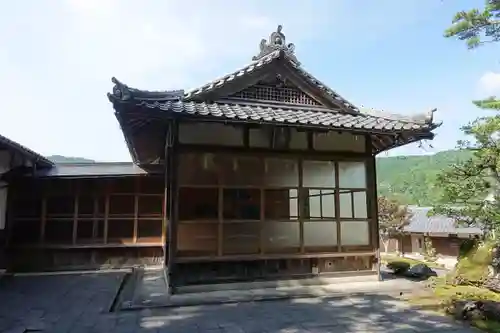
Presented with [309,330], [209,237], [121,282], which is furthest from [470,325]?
[121,282]

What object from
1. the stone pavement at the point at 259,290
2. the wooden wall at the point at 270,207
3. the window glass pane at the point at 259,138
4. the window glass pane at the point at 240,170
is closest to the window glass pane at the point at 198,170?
the wooden wall at the point at 270,207

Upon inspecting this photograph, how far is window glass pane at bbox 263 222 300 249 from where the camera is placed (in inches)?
296

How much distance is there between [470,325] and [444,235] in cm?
2436

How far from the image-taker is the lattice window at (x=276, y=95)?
8.30m

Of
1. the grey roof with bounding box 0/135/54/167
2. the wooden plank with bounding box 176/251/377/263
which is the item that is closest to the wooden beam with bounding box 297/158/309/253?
the wooden plank with bounding box 176/251/377/263

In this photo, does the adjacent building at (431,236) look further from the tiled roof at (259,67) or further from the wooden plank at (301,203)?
the wooden plank at (301,203)

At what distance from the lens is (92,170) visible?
11414mm

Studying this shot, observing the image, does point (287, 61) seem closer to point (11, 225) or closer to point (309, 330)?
point (309, 330)

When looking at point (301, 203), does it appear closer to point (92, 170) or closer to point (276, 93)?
point (276, 93)

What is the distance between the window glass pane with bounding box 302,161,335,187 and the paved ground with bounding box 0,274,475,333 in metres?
2.53

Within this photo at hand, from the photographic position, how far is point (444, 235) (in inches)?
1041

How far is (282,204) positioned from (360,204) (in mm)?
1844

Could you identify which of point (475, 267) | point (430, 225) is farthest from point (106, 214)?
point (430, 225)

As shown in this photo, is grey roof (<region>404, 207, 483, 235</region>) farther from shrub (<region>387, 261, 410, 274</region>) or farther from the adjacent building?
shrub (<region>387, 261, 410, 274</region>)
